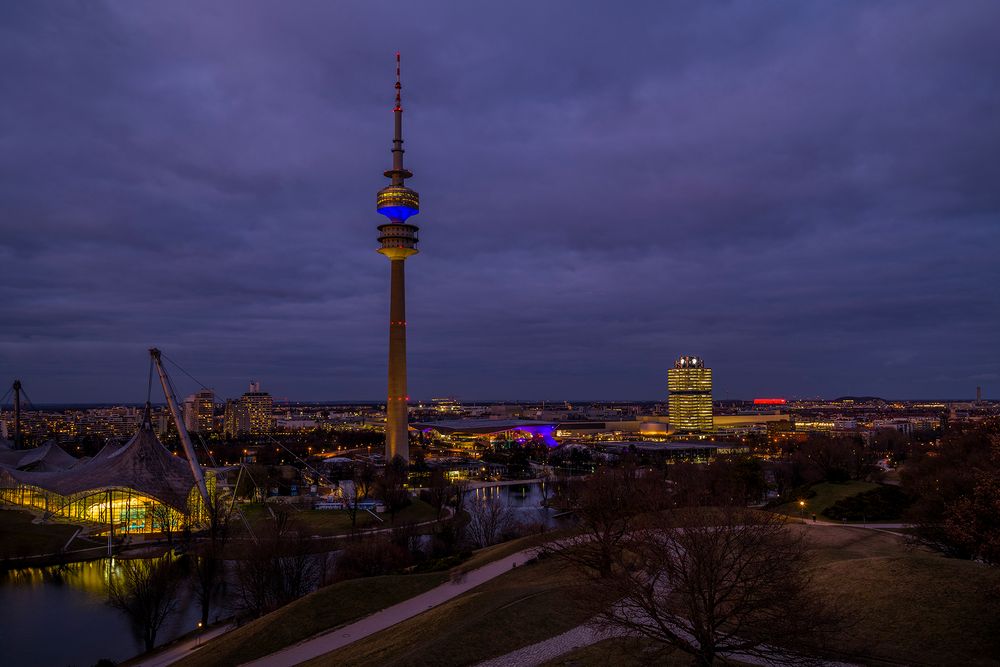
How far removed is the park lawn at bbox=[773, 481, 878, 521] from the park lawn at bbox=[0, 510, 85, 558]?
48.3 m

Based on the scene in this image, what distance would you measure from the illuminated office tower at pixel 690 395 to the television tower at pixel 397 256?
97283 millimetres

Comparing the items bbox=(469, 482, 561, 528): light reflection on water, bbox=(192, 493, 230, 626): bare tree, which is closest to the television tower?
bbox=(469, 482, 561, 528): light reflection on water

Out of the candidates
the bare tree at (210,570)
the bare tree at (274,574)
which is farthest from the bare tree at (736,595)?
the bare tree at (210,570)

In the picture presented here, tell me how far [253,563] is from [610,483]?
16681 millimetres

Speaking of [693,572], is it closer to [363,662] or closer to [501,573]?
[363,662]

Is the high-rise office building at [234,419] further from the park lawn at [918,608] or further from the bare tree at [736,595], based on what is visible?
the bare tree at [736,595]

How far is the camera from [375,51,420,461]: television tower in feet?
318

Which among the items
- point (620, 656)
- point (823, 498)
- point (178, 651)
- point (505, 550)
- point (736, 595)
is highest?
point (736, 595)

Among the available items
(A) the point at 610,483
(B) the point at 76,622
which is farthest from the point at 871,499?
(B) the point at 76,622

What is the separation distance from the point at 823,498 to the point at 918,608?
30.6m

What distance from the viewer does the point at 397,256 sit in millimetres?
98938

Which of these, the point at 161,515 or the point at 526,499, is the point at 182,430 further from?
the point at 526,499

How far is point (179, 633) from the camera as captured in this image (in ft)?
97.5

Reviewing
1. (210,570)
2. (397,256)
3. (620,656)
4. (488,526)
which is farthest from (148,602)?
(397,256)
